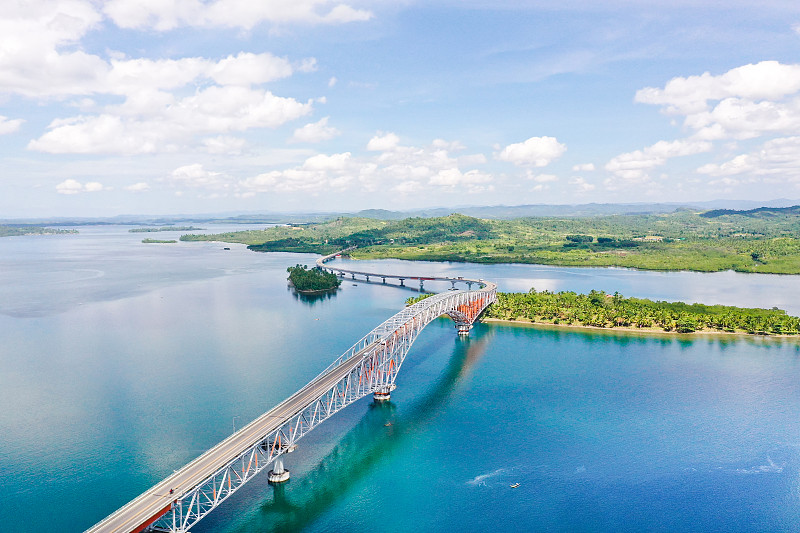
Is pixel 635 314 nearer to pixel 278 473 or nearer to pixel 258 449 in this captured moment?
pixel 278 473

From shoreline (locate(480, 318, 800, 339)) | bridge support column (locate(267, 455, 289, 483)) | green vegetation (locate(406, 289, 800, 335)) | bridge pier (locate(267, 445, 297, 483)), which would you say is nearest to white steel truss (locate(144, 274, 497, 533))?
bridge pier (locate(267, 445, 297, 483))

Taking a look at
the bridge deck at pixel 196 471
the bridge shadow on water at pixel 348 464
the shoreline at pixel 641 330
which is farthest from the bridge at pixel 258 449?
the shoreline at pixel 641 330

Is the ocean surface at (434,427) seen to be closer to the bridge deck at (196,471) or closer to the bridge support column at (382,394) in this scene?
the bridge support column at (382,394)

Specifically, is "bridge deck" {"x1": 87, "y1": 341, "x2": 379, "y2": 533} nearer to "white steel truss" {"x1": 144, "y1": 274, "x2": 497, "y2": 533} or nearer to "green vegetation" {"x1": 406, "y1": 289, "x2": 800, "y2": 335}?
"white steel truss" {"x1": 144, "y1": 274, "x2": 497, "y2": 533}

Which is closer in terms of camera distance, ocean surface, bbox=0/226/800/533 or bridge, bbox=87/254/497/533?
bridge, bbox=87/254/497/533

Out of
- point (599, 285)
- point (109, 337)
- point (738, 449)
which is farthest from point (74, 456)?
point (599, 285)

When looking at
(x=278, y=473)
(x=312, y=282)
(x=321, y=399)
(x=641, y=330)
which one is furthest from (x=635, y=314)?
(x=312, y=282)
